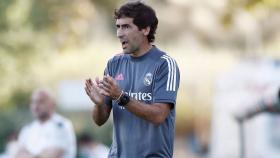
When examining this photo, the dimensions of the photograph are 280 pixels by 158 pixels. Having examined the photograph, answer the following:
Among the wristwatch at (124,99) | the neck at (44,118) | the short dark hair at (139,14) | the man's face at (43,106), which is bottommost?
the neck at (44,118)

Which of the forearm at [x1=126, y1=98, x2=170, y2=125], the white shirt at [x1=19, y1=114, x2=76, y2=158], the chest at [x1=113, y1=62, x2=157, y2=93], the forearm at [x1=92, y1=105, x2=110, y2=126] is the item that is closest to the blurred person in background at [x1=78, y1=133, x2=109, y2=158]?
the white shirt at [x1=19, y1=114, x2=76, y2=158]

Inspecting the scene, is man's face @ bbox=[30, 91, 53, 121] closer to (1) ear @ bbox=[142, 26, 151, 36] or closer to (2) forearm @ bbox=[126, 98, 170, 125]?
(1) ear @ bbox=[142, 26, 151, 36]

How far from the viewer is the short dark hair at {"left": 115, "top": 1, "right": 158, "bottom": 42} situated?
24.1 feet

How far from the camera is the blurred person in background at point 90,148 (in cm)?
1556

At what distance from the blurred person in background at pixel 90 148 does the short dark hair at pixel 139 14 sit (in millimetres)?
7558

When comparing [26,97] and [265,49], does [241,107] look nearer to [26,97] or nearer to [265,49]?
[26,97]

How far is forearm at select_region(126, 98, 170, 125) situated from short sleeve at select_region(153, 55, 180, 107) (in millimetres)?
60

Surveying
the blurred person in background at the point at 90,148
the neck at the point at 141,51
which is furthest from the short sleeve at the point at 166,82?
the blurred person in background at the point at 90,148

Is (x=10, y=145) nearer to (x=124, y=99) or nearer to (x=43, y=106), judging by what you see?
(x=43, y=106)

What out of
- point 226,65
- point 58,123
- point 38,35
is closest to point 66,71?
point 38,35

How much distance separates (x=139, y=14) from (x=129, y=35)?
162 millimetres

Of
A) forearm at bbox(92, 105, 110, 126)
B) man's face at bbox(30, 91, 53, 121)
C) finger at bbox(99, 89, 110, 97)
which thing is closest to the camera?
finger at bbox(99, 89, 110, 97)

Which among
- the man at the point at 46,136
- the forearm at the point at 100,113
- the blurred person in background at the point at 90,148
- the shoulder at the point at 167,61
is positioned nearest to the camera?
the shoulder at the point at 167,61

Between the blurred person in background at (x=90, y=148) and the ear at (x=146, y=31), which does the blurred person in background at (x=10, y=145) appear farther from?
the ear at (x=146, y=31)
